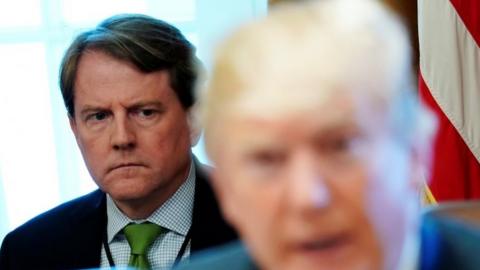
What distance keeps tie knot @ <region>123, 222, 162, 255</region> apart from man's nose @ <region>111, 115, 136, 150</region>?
16 centimetres

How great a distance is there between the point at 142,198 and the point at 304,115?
1.14m

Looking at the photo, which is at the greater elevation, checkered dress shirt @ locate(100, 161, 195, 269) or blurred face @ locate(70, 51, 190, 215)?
blurred face @ locate(70, 51, 190, 215)

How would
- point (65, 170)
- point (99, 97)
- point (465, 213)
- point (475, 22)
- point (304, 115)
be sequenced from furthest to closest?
point (65, 170) → point (475, 22) → point (99, 97) → point (465, 213) → point (304, 115)

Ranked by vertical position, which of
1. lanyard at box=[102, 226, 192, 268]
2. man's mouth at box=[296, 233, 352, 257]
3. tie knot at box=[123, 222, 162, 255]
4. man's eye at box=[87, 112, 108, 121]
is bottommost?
lanyard at box=[102, 226, 192, 268]

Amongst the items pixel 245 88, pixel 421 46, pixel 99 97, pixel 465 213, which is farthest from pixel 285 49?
pixel 421 46

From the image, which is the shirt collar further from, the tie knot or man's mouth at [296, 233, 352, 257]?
man's mouth at [296, 233, 352, 257]

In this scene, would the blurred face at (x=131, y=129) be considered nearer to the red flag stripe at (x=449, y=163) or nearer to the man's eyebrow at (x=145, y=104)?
the man's eyebrow at (x=145, y=104)

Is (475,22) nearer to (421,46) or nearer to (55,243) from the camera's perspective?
(421,46)

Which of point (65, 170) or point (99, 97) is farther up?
point (99, 97)

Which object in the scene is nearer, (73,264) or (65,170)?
(73,264)

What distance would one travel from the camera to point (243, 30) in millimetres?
743

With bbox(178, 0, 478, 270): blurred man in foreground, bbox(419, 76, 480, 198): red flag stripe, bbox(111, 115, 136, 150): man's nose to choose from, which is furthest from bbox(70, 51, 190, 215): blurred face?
bbox(178, 0, 478, 270): blurred man in foreground

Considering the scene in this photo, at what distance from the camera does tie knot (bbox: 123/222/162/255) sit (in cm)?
176

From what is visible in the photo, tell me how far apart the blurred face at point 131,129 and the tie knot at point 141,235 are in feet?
0.16
